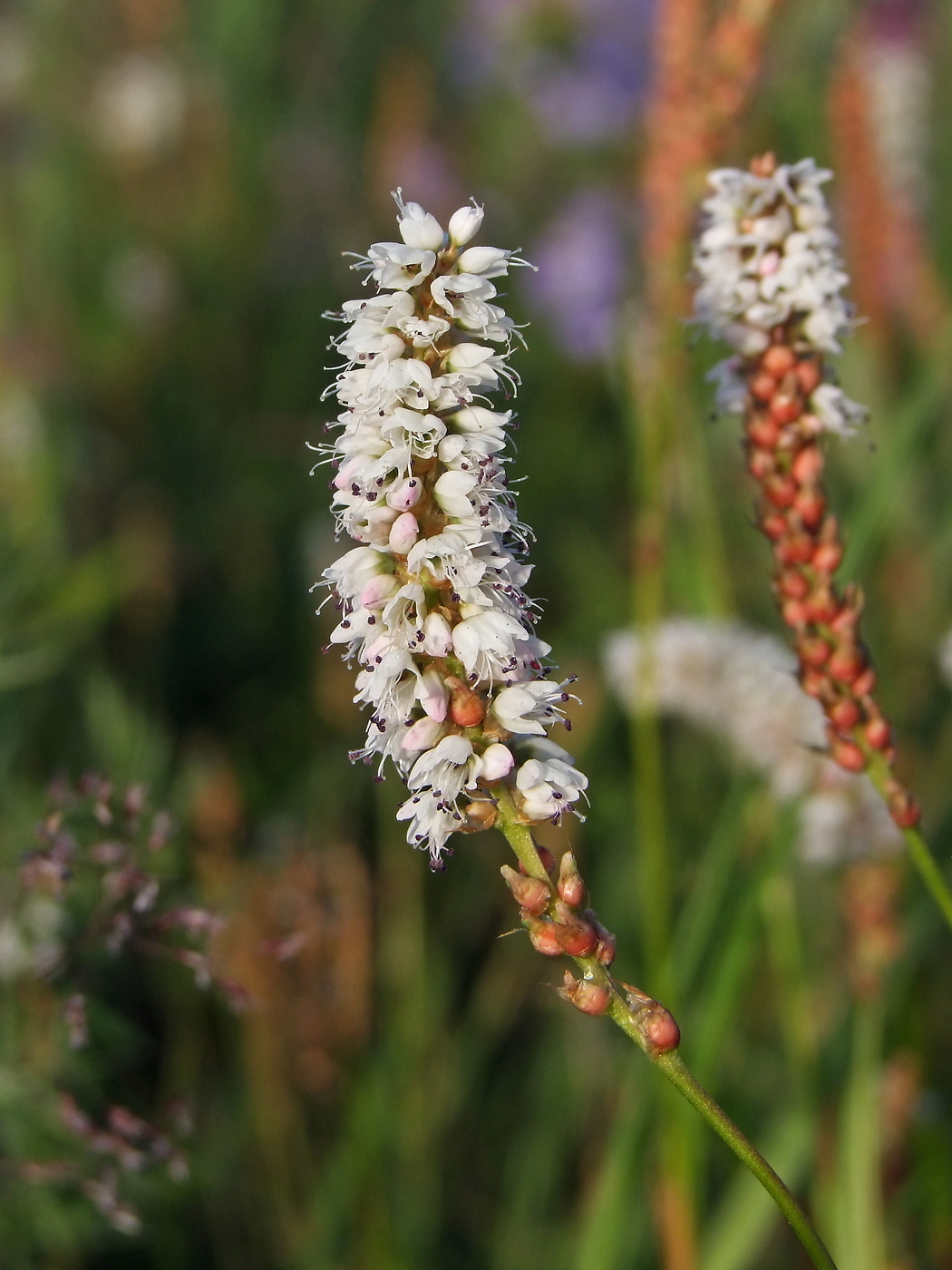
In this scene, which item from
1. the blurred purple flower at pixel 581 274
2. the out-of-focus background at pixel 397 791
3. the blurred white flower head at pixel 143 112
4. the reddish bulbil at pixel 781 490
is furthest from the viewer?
the blurred white flower head at pixel 143 112

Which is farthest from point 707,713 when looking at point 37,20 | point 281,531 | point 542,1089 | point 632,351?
point 37,20

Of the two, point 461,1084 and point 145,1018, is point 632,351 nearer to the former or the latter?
point 461,1084

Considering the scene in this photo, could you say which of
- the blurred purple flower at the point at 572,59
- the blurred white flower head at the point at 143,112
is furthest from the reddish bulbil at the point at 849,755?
the blurred purple flower at the point at 572,59

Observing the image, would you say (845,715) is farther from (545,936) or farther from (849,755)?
(545,936)

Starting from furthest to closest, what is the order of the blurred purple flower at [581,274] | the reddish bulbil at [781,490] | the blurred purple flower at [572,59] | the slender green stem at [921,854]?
the blurred purple flower at [572,59]
the blurred purple flower at [581,274]
the reddish bulbil at [781,490]
the slender green stem at [921,854]

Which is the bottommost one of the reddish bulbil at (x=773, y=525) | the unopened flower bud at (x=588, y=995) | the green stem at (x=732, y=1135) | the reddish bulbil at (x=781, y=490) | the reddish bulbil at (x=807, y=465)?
the green stem at (x=732, y=1135)

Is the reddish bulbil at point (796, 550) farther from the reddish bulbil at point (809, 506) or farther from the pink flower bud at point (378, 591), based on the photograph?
the pink flower bud at point (378, 591)

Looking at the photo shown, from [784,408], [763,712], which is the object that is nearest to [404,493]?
[784,408]
